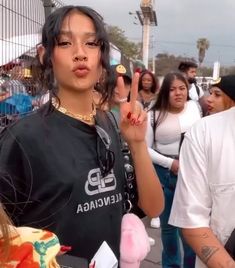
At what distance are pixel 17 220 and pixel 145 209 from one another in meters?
0.53

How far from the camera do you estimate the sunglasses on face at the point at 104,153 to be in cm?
152

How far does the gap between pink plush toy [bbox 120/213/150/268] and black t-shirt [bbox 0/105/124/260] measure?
178mm

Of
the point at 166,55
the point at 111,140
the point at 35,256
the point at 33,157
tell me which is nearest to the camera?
the point at 35,256

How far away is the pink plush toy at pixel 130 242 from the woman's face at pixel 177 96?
7.07ft

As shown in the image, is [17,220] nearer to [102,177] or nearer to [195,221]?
[102,177]

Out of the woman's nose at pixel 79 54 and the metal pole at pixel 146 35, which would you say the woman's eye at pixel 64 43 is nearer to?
the woman's nose at pixel 79 54

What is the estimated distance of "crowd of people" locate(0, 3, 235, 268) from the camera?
140 centimetres

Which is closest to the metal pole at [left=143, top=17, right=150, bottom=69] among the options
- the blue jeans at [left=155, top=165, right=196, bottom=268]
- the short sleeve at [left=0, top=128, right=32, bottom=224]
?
the blue jeans at [left=155, top=165, right=196, bottom=268]

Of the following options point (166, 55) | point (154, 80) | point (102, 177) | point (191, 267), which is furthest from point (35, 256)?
point (166, 55)

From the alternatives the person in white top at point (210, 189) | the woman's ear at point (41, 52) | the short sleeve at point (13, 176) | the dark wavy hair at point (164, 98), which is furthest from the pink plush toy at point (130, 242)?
the dark wavy hair at point (164, 98)

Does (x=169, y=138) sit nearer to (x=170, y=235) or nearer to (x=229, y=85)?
(x=170, y=235)

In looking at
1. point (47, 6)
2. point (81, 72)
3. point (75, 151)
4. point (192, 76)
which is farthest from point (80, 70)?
point (192, 76)

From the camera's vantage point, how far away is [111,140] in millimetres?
1635

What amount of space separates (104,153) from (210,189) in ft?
1.42
